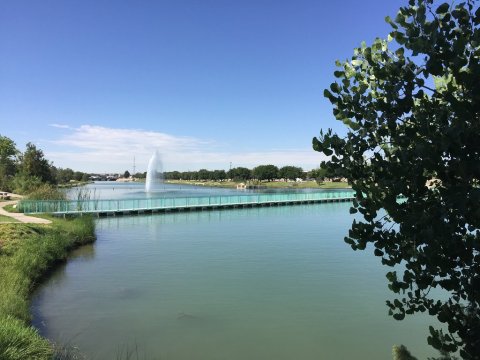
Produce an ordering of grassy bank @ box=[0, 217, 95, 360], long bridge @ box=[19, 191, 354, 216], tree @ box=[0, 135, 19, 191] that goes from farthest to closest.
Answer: tree @ box=[0, 135, 19, 191] → long bridge @ box=[19, 191, 354, 216] → grassy bank @ box=[0, 217, 95, 360]

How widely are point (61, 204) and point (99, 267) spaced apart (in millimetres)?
17116

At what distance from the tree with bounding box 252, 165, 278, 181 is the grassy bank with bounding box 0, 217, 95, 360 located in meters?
134

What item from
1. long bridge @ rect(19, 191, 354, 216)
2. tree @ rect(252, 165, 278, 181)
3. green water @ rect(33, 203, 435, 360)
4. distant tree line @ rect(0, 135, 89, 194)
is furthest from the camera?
tree @ rect(252, 165, 278, 181)

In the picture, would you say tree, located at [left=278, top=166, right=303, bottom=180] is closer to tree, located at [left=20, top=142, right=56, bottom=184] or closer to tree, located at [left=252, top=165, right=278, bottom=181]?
tree, located at [left=252, top=165, right=278, bottom=181]

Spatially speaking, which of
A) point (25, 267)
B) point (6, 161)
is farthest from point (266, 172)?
point (25, 267)

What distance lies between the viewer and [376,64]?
137 inches

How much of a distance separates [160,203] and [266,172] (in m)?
116

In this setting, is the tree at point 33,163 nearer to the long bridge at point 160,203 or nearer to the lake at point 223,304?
the long bridge at point 160,203

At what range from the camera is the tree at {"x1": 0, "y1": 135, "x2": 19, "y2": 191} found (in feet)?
213

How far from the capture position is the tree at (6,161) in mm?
64856

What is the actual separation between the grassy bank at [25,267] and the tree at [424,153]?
630 centimetres

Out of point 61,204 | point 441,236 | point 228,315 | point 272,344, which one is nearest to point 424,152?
point 441,236

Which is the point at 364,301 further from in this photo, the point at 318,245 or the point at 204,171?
the point at 204,171

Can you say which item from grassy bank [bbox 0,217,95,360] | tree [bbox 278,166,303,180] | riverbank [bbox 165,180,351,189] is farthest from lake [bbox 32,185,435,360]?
tree [bbox 278,166,303,180]
